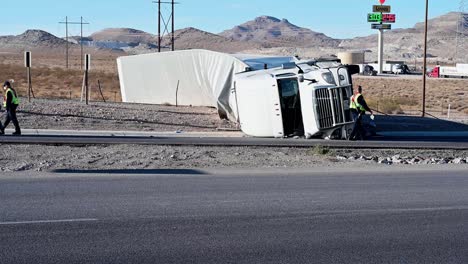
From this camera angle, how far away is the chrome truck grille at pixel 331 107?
25516 mm

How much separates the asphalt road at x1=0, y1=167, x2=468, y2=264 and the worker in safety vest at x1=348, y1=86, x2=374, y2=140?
977 centimetres

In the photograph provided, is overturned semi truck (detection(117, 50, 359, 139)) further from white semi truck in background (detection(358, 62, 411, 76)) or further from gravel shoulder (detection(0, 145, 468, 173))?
white semi truck in background (detection(358, 62, 411, 76))

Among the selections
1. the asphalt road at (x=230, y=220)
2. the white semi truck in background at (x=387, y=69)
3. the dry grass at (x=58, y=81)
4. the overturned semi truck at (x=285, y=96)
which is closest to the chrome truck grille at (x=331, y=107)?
the overturned semi truck at (x=285, y=96)

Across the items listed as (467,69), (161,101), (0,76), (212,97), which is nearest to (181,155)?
(212,97)

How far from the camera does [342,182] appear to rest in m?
16.0

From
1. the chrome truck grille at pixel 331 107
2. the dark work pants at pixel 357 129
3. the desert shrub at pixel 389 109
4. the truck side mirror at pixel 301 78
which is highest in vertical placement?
the truck side mirror at pixel 301 78

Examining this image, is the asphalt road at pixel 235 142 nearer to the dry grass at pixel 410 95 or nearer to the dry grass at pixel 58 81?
the dry grass at pixel 410 95

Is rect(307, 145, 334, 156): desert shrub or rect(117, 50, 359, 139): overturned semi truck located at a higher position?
rect(117, 50, 359, 139): overturned semi truck

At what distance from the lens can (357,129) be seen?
27.4 meters

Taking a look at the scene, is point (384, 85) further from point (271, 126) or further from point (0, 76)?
point (271, 126)

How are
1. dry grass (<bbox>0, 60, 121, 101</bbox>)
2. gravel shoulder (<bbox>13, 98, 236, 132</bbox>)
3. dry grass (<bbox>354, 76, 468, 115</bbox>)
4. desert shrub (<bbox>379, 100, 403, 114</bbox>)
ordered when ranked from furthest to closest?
dry grass (<bbox>0, 60, 121, 101</bbox>) → dry grass (<bbox>354, 76, 468, 115</bbox>) → desert shrub (<bbox>379, 100, 403, 114</bbox>) → gravel shoulder (<bbox>13, 98, 236, 132</bbox>)

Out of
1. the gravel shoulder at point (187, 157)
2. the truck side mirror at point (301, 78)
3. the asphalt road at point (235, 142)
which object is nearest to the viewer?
the gravel shoulder at point (187, 157)

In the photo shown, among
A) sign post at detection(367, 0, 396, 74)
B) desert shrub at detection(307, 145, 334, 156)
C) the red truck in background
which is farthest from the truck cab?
sign post at detection(367, 0, 396, 74)

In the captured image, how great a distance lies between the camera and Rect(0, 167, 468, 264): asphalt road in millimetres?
8883
